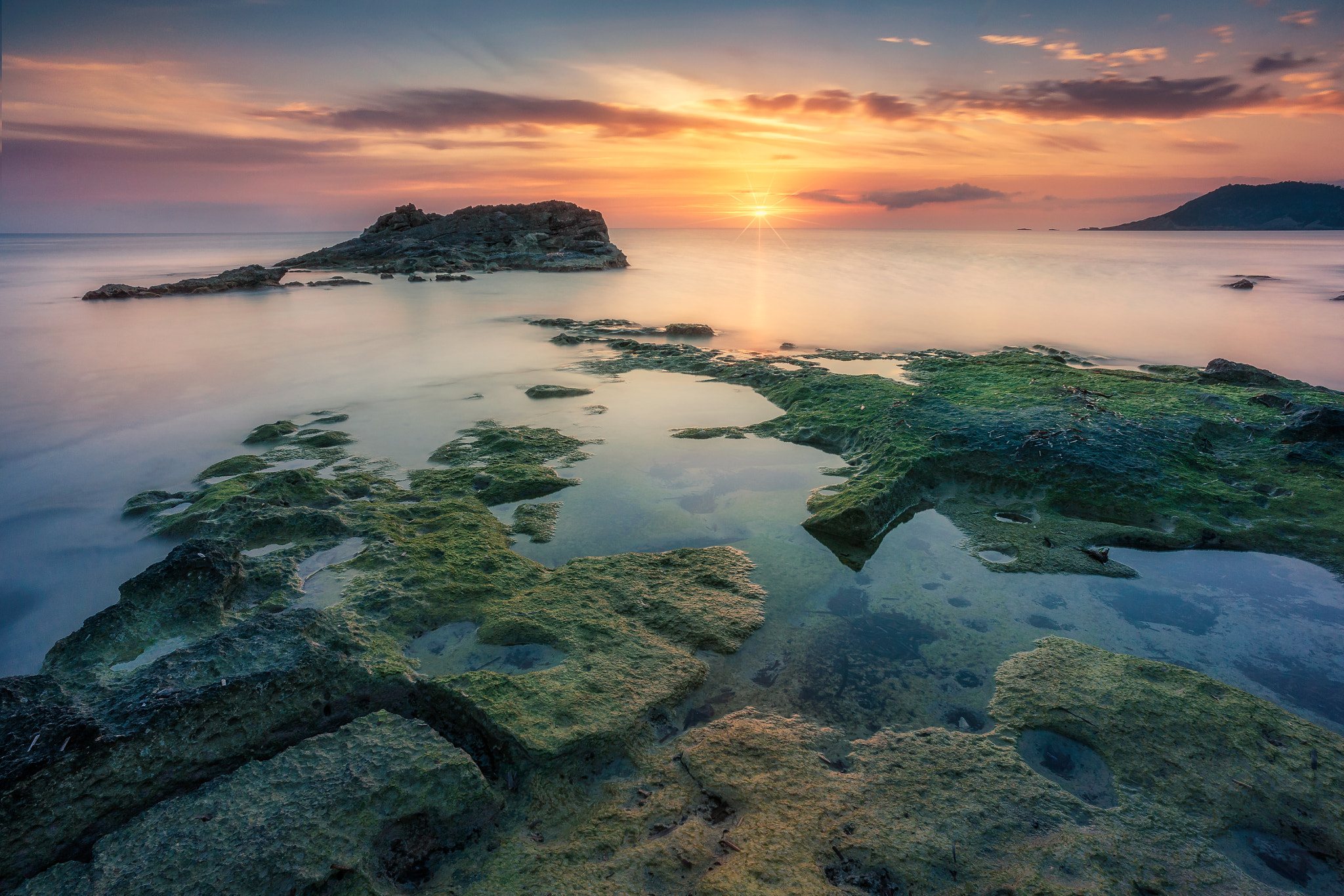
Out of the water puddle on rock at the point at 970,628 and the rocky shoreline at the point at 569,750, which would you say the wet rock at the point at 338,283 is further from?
the water puddle on rock at the point at 970,628

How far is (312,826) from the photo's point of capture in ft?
7.54

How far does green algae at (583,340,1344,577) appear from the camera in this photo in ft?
16.2

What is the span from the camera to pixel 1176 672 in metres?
3.31

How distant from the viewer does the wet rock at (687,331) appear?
1653 cm

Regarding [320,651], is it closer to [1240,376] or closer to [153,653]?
[153,653]

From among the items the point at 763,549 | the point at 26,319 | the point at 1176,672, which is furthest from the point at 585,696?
the point at 26,319

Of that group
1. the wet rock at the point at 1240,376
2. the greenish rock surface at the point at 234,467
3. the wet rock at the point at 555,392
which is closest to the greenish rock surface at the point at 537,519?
the greenish rock surface at the point at 234,467

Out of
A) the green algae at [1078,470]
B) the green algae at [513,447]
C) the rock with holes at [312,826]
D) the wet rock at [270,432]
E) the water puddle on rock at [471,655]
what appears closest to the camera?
the rock with holes at [312,826]

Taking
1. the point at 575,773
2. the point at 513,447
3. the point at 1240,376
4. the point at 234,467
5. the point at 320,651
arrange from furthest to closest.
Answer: the point at 1240,376
the point at 513,447
the point at 234,467
the point at 320,651
the point at 575,773

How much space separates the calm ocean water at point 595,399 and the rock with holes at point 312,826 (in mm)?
1659

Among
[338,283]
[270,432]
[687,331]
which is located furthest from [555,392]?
[338,283]

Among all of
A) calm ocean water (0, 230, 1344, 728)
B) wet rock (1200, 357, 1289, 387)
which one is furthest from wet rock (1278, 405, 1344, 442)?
wet rock (1200, 357, 1289, 387)

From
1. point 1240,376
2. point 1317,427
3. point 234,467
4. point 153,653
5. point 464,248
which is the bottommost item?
point 153,653

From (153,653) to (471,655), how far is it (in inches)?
71.2
